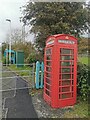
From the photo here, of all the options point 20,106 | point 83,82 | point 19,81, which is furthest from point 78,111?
point 19,81

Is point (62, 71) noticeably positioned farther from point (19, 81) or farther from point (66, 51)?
point (19, 81)

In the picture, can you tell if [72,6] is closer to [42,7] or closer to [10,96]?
[42,7]

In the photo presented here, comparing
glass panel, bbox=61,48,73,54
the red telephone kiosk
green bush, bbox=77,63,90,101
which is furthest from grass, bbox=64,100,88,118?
glass panel, bbox=61,48,73,54

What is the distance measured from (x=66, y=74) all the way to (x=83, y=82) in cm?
98

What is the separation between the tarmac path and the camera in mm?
5841

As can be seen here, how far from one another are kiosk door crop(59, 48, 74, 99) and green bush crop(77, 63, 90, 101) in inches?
23.7

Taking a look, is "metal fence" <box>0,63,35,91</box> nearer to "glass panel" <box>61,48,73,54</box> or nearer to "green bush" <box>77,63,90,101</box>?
"green bush" <box>77,63,90,101</box>

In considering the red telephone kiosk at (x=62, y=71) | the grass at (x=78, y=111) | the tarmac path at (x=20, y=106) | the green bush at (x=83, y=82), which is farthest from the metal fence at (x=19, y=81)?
the grass at (x=78, y=111)

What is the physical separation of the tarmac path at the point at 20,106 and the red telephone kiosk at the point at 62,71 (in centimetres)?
79

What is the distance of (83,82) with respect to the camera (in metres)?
7.53

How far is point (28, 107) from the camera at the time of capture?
21.7 ft

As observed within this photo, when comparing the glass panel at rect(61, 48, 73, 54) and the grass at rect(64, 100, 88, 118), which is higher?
the glass panel at rect(61, 48, 73, 54)

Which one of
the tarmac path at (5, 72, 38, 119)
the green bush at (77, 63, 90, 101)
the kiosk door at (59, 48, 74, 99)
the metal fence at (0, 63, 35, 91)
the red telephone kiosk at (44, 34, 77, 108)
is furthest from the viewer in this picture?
the metal fence at (0, 63, 35, 91)

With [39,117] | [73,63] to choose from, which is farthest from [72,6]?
[39,117]
